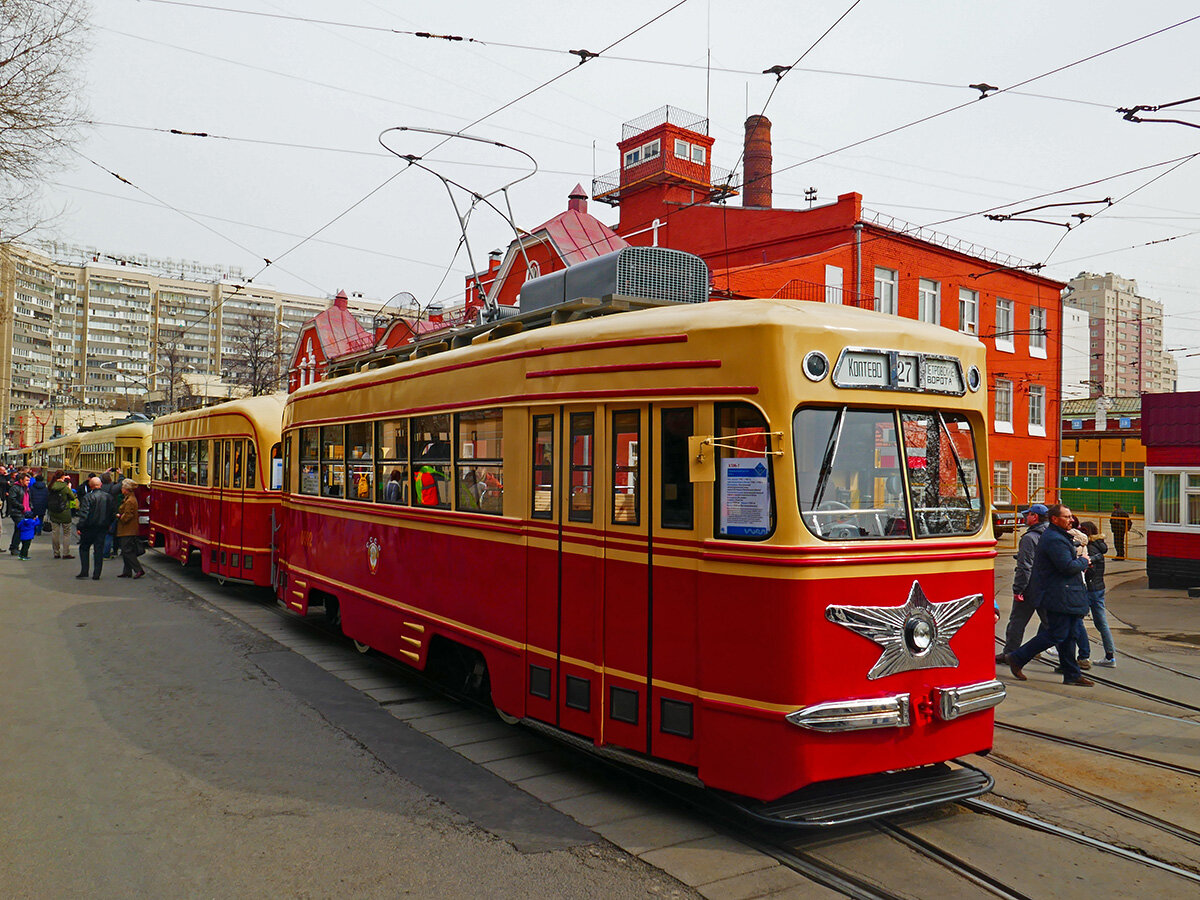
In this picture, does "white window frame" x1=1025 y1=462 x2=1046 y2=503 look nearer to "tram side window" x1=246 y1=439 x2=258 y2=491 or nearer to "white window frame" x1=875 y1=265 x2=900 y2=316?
"white window frame" x1=875 y1=265 x2=900 y2=316

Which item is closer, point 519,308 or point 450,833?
point 450,833

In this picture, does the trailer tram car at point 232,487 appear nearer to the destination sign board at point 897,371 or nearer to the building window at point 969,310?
the destination sign board at point 897,371

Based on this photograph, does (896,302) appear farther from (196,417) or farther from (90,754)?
(90,754)

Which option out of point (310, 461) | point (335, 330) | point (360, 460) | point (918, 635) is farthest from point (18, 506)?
point (335, 330)

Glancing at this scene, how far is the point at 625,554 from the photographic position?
5.48 metres

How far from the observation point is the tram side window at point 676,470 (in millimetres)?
5227

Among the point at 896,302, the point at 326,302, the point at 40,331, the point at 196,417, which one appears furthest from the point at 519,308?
the point at 326,302

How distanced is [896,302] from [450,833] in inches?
1012

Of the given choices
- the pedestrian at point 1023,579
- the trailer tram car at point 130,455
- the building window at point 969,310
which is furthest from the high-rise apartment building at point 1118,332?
the pedestrian at point 1023,579

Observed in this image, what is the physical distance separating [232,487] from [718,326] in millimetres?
11202

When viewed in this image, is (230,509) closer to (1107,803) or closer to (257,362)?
(1107,803)

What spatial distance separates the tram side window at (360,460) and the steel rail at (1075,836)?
595 cm

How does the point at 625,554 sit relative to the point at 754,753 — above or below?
above

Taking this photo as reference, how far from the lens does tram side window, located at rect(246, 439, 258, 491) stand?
1366 cm
